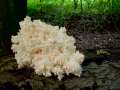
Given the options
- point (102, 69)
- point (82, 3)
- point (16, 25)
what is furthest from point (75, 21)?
point (102, 69)

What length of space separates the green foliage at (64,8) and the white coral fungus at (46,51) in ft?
6.47

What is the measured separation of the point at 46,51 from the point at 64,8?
A: 2.44 m

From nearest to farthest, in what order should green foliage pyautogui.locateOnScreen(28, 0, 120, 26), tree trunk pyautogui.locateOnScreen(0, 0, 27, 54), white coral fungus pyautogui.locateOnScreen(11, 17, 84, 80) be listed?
white coral fungus pyautogui.locateOnScreen(11, 17, 84, 80) → tree trunk pyautogui.locateOnScreen(0, 0, 27, 54) → green foliage pyautogui.locateOnScreen(28, 0, 120, 26)

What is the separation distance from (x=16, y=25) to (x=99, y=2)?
214cm

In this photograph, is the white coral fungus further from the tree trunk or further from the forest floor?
the tree trunk

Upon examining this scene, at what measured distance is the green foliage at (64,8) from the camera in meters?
4.29

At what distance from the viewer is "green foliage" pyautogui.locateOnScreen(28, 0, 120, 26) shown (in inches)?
169

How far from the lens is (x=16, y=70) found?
2.25 m

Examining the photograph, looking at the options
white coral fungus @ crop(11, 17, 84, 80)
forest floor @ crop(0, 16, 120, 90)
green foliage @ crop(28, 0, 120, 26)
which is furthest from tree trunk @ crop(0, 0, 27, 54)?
green foliage @ crop(28, 0, 120, 26)

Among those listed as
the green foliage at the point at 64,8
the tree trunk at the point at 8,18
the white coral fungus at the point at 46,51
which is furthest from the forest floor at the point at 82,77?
the green foliage at the point at 64,8

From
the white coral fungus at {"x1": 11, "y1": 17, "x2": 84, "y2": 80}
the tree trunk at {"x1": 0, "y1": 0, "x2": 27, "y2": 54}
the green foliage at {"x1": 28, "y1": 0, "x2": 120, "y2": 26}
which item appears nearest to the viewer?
the white coral fungus at {"x1": 11, "y1": 17, "x2": 84, "y2": 80}

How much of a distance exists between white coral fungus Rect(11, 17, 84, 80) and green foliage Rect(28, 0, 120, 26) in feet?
6.47

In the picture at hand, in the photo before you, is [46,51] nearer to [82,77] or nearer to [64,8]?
[82,77]

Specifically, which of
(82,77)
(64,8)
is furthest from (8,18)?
(64,8)
